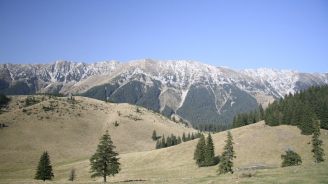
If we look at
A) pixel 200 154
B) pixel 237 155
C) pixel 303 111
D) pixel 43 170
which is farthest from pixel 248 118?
pixel 43 170

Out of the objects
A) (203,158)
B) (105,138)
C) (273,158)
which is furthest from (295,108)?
(105,138)

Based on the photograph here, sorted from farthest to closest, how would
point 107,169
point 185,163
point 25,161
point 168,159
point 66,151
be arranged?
point 66,151
point 25,161
point 168,159
point 185,163
point 107,169

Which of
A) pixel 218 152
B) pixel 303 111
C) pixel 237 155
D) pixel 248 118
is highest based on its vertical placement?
pixel 248 118

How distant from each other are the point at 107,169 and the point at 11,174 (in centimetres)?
7552

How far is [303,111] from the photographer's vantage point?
427 feet

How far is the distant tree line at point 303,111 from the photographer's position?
124375mm

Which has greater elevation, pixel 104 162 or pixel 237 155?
pixel 104 162

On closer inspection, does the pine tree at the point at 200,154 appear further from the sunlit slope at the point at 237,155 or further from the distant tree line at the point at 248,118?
the distant tree line at the point at 248,118

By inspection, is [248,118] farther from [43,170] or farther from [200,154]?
[43,170]

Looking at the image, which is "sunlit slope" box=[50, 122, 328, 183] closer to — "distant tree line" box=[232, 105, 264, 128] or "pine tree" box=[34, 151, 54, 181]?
"pine tree" box=[34, 151, 54, 181]

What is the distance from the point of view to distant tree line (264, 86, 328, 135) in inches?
4897

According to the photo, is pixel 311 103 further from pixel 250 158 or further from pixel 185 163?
pixel 185 163

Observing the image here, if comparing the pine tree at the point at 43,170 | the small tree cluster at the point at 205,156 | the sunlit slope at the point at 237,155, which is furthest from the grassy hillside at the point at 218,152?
the pine tree at the point at 43,170

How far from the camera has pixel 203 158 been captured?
11019 centimetres
